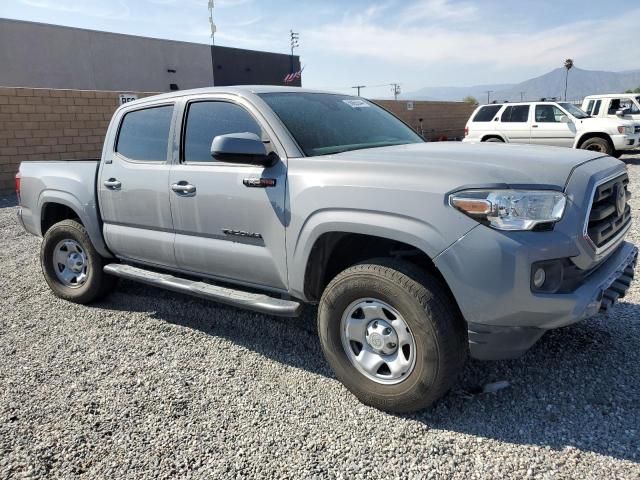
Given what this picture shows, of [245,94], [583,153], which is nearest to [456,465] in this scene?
[583,153]

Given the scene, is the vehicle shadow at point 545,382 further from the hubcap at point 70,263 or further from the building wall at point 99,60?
the building wall at point 99,60

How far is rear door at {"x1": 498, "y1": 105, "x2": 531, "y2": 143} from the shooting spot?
46.5 feet

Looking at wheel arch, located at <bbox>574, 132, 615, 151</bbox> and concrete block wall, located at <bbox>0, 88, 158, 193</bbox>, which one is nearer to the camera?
concrete block wall, located at <bbox>0, 88, 158, 193</bbox>

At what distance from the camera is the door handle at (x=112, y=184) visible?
430 centimetres

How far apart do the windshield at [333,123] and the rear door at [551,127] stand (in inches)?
441

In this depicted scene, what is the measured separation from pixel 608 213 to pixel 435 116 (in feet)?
76.4

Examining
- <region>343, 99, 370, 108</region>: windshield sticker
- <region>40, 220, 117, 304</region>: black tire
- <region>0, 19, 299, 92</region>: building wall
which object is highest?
<region>0, 19, 299, 92</region>: building wall

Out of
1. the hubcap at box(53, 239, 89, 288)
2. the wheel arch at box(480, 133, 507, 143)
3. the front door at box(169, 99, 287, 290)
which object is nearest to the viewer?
the front door at box(169, 99, 287, 290)

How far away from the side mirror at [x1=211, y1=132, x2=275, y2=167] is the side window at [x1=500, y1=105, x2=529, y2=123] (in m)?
12.9

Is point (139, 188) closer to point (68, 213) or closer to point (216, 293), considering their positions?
point (216, 293)

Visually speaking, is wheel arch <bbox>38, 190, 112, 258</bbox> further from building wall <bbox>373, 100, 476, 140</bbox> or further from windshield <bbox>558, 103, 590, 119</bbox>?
building wall <bbox>373, 100, 476, 140</bbox>

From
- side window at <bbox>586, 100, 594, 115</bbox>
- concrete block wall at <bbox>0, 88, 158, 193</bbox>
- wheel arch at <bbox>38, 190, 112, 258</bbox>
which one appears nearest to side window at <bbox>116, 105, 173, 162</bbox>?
wheel arch at <bbox>38, 190, 112, 258</bbox>

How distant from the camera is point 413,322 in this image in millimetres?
2670

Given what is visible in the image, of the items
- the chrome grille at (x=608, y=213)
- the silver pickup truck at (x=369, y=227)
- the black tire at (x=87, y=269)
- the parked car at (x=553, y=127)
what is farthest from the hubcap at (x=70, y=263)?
the parked car at (x=553, y=127)
